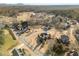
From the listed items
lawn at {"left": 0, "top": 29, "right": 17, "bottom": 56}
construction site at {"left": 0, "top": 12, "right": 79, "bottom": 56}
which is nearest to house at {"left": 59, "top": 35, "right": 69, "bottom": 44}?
construction site at {"left": 0, "top": 12, "right": 79, "bottom": 56}

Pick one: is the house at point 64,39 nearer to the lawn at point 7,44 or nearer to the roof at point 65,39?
the roof at point 65,39

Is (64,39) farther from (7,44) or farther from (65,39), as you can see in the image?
(7,44)

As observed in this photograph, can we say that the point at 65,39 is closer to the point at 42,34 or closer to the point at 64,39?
the point at 64,39

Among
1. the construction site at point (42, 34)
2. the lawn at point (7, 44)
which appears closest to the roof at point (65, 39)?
the construction site at point (42, 34)

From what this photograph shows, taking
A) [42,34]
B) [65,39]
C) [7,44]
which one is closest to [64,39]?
[65,39]

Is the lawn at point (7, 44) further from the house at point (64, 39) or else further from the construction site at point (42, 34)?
the house at point (64, 39)

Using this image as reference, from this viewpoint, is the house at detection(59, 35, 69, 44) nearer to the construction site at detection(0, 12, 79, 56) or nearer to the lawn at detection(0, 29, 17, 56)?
the construction site at detection(0, 12, 79, 56)

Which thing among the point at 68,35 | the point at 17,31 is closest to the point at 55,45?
the point at 68,35

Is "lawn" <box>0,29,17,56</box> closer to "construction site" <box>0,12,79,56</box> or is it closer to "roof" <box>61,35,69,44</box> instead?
"construction site" <box>0,12,79,56</box>

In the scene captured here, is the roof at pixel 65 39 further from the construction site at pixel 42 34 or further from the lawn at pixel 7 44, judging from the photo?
the lawn at pixel 7 44

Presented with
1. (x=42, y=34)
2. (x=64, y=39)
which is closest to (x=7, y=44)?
(x=42, y=34)

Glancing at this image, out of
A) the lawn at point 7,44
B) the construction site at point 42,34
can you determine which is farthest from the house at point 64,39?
the lawn at point 7,44
